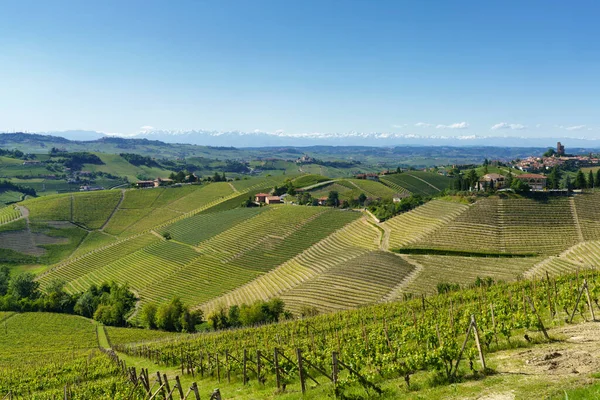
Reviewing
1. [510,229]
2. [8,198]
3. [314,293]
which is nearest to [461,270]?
[510,229]

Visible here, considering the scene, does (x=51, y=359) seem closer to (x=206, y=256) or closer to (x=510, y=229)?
(x=206, y=256)

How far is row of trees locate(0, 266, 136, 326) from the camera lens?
7325 centimetres

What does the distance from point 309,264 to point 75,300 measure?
4849cm

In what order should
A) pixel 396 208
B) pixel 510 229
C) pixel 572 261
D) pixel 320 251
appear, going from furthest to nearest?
pixel 396 208, pixel 320 251, pixel 510 229, pixel 572 261

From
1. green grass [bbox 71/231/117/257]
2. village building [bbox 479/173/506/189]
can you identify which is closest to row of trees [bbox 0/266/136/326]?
green grass [bbox 71/231/117/257]

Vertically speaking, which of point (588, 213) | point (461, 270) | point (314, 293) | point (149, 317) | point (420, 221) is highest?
point (588, 213)

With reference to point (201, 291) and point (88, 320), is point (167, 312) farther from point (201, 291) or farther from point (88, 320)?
point (88, 320)

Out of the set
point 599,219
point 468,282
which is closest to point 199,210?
point 468,282

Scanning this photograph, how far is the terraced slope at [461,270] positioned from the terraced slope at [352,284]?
2.84m

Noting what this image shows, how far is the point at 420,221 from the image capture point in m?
92.7

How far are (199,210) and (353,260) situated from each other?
9331cm

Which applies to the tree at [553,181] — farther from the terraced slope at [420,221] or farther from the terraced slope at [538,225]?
the terraced slope at [420,221]

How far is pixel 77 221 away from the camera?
482 ft

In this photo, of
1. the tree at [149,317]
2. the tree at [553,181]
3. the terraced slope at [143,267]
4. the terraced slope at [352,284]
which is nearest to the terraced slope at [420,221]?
the terraced slope at [352,284]
